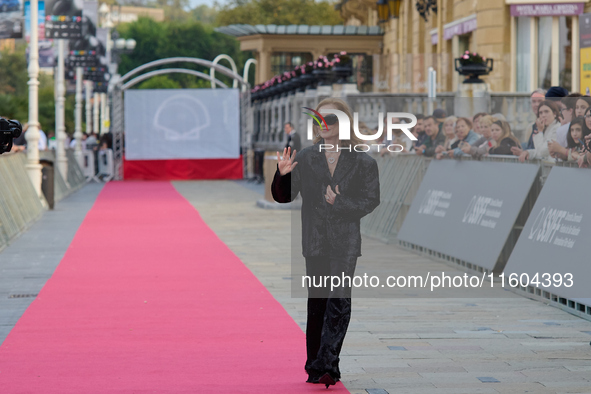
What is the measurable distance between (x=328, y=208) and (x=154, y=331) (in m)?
2.67

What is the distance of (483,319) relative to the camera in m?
9.28

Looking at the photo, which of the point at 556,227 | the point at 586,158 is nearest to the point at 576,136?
the point at 586,158

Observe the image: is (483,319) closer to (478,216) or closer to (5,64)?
(478,216)

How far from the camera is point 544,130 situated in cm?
1140

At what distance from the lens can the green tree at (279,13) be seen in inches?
3529

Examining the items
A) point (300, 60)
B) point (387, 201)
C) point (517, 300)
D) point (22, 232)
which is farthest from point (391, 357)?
point (300, 60)

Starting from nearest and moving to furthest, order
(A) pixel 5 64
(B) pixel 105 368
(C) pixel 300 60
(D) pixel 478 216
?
(B) pixel 105 368 → (D) pixel 478 216 → (C) pixel 300 60 → (A) pixel 5 64

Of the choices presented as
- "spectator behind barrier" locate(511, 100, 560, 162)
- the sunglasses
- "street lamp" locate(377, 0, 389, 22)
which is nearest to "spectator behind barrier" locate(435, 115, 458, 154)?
"spectator behind barrier" locate(511, 100, 560, 162)

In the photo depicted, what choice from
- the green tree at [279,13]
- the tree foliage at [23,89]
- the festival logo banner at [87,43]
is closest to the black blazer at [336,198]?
the festival logo banner at [87,43]

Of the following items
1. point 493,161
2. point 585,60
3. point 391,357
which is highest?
point 585,60

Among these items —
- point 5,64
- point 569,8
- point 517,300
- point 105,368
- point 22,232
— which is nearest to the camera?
point 105,368

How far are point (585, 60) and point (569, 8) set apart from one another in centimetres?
1423

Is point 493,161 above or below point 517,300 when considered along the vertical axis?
above

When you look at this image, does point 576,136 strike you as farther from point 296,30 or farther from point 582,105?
point 296,30
